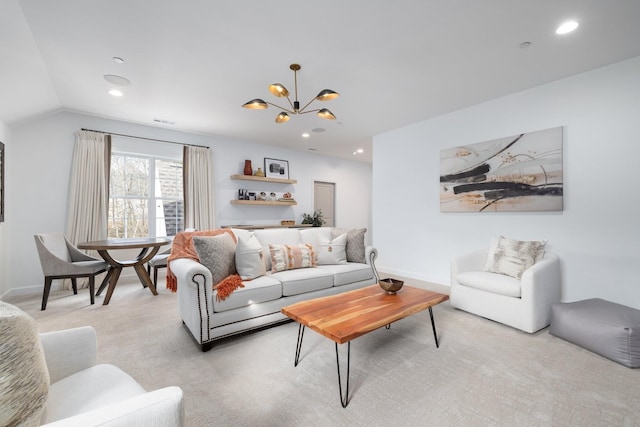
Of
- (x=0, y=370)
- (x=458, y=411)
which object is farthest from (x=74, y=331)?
(x=458, y=411)

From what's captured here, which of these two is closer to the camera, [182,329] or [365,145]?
[182,329]

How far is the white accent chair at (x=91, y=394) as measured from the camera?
2.41 feet

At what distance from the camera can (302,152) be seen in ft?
22.1

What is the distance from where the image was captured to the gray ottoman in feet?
6.54

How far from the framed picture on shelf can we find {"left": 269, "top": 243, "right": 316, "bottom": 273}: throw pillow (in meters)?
3.22

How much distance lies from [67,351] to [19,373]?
0.65m

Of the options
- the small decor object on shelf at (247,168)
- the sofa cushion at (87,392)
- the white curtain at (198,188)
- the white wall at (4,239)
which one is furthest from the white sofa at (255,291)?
the white wall at (4,239)

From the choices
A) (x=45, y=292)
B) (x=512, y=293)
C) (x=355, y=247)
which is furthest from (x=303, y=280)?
(x=45, y=292)

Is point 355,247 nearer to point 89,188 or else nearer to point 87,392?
point 87,392

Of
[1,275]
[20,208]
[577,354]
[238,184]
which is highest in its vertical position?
[238,184]

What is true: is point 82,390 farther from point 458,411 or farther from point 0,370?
point 458,411

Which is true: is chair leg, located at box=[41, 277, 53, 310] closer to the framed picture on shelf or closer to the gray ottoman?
the framed picture on shelf

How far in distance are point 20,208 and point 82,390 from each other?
14.4ft

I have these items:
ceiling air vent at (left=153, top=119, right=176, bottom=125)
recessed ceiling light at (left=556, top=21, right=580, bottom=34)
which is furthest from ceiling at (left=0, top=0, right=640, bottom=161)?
ceiling air vent at (left=153, top=119, right=176, bottom=125)
